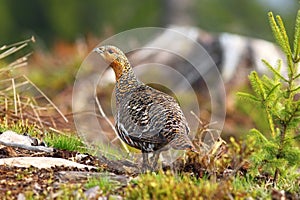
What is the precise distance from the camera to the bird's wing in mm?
5469

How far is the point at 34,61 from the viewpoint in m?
16.9

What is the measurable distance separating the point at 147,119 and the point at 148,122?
46 millimetres

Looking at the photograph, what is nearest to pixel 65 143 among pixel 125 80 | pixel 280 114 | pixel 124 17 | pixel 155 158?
pixel 125 80

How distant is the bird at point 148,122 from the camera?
5.43m

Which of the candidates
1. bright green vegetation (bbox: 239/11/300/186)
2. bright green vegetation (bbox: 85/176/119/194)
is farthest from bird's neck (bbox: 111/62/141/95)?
bright green vegetation (bbox: 85/176/119/194)

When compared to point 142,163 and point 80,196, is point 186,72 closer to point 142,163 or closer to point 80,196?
point 142,163

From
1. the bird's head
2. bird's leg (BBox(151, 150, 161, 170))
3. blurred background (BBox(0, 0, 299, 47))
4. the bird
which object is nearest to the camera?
the bird

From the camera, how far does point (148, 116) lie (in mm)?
5629

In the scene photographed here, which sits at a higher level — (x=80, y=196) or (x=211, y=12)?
(x=211, y=12)

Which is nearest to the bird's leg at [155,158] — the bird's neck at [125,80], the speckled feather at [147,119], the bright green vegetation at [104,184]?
the speckled feather at [147,119]

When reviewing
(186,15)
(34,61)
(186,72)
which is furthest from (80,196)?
(186,15)

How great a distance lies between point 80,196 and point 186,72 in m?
9.49

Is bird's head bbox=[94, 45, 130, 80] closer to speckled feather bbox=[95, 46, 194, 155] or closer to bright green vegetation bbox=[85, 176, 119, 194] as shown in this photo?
speckled feather bbox=[95, 46, 194, 155]

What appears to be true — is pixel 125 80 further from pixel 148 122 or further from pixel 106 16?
pixel 106 16
